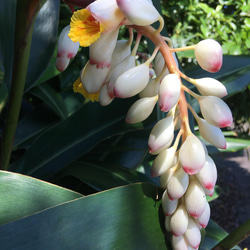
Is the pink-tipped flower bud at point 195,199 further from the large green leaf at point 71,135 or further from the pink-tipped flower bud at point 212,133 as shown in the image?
the large green leaf at point 71,135

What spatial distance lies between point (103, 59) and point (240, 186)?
2.58 meters

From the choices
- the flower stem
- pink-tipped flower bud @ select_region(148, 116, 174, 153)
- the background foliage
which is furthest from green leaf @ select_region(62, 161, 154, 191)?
pink-tipped flower bud @ select_region(148, 116, 174, 153)

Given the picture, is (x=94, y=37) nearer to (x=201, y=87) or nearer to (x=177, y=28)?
(x=201, y=87)

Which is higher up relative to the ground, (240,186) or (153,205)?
(153,205)

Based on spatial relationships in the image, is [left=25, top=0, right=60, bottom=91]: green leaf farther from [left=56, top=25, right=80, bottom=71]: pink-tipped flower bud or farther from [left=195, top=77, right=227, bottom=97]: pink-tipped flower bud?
[left=195, top=77, right=227, bottom=97]: pink-tipped flower bud

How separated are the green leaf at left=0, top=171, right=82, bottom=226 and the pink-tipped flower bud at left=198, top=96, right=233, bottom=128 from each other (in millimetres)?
180

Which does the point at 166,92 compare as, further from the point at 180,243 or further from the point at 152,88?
the point at 180,243

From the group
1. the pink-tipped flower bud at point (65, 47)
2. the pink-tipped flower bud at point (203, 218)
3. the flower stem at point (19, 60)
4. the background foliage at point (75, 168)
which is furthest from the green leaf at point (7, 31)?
the pink-tipped flower bud at point (203, 218)

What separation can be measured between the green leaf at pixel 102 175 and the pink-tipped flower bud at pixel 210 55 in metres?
0.29

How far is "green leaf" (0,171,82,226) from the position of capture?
1.08ft

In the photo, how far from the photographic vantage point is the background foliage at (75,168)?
0.31m

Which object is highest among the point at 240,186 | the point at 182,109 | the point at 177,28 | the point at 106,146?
the point at 182,109

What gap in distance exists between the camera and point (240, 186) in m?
2.64

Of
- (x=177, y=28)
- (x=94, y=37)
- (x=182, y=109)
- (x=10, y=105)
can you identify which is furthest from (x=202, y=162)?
(x=177, y=28)
